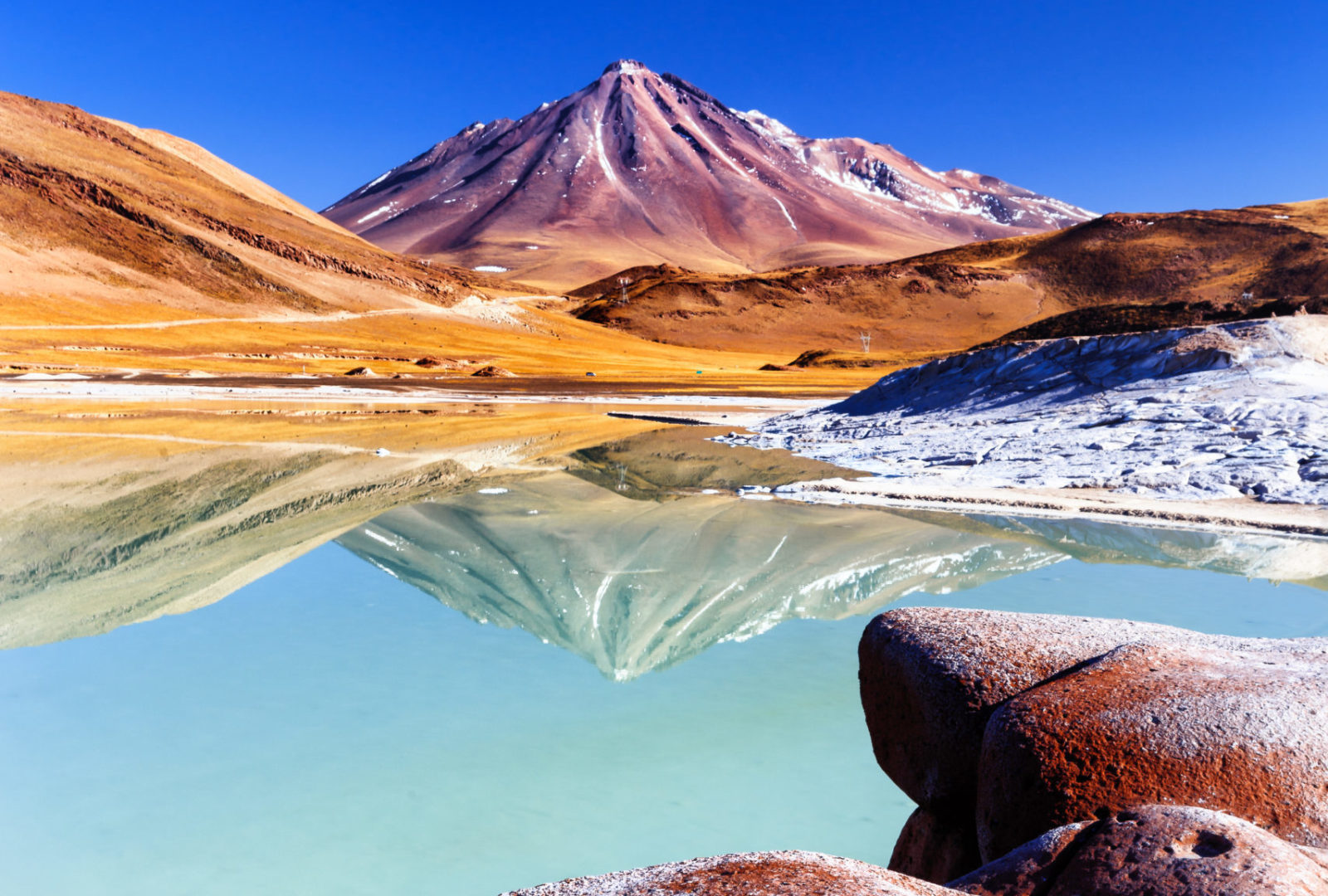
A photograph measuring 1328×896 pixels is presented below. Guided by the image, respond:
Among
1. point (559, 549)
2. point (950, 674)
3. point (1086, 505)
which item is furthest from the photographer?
point (1086, 505)

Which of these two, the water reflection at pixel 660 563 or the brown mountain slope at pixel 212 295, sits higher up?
the brown mountain slope at pixel 212 295

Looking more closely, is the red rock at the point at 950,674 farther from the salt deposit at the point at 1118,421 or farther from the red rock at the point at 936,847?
the salt deposit at the point at 1118,421

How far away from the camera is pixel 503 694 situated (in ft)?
18.8

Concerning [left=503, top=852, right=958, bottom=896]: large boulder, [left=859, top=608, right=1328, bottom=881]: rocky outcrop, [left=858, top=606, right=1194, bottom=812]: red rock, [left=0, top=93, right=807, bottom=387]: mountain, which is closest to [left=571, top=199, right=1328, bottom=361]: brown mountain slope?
[left=0, top=93, right=807, bottom=387]: mountain

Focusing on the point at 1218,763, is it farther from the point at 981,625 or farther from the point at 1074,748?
the point at 981,625

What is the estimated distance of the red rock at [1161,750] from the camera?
8.87 ft

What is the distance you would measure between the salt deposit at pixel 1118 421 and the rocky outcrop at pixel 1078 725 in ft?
30.0

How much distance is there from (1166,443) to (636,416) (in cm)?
1558

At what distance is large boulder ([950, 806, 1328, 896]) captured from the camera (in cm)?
205

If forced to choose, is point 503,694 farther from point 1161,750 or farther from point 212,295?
point 212,295

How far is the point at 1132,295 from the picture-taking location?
A: 3794 inches

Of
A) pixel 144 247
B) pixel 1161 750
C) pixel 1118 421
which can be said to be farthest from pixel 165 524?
pixel 144 247

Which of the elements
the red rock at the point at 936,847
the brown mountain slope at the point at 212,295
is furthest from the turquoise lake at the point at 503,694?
the brown mountain slope at the point at 212,295

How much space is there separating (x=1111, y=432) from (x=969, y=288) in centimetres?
9428
